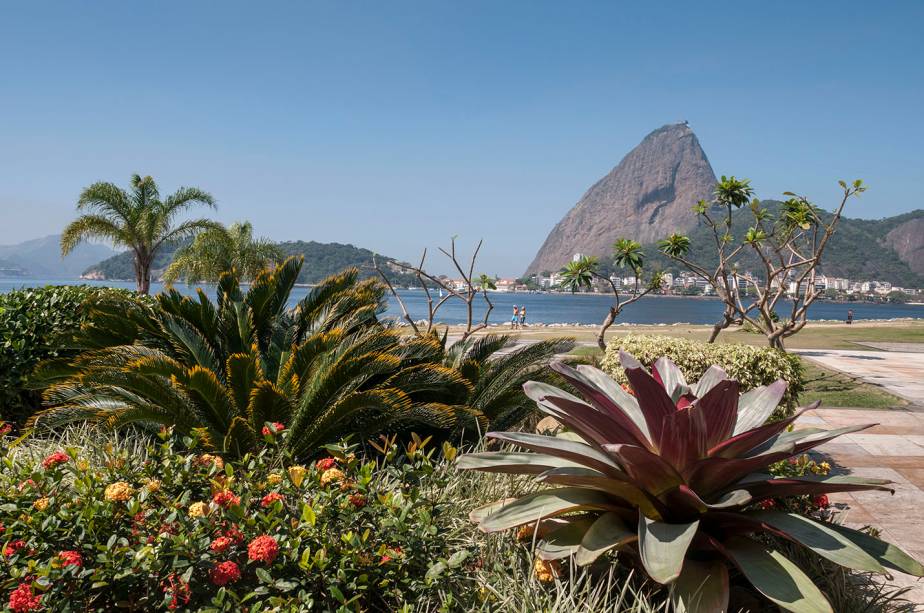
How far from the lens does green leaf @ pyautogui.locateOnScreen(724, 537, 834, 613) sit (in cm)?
201

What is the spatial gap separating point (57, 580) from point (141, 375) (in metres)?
2.16

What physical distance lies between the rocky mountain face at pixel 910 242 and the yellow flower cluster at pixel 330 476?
205 m

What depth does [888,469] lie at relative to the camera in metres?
5.88

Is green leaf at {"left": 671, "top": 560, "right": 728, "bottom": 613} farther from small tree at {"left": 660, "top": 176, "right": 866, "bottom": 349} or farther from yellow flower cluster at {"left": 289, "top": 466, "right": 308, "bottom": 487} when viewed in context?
small tree at {"left": 660, "top": 176, "right": 866, "bottom": 349}

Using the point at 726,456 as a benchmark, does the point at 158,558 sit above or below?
below

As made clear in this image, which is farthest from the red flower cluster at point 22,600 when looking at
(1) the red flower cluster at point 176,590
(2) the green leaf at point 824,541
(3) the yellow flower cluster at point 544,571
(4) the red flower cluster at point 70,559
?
(2) the green leaf at point 824,541

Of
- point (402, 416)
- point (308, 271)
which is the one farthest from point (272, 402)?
point (308, 271)

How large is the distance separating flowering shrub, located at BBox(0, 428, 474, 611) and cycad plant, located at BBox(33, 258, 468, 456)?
1.29 m

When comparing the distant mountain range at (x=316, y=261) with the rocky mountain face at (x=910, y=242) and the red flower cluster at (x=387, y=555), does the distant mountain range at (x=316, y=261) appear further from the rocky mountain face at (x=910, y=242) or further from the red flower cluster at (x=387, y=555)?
the rocky mountain face at (x=910, y=242)

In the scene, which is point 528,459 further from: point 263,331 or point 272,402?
point 263,331

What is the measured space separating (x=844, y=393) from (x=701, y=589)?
10.6m

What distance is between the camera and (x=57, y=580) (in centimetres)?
204

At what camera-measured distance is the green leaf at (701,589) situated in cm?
213

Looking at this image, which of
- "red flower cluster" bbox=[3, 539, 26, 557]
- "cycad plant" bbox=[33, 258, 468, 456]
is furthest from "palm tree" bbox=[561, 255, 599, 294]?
A: "red flower cluster" bbox=[3, 539, 26, 557]
